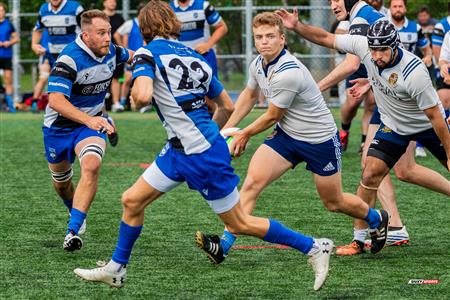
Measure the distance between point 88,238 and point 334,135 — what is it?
2306 millimetres

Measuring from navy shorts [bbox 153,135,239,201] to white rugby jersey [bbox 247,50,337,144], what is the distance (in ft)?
2.24

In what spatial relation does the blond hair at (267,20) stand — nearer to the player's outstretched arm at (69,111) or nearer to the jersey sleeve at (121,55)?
the player's outstretched arm at (69,111)

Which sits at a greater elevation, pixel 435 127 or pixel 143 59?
pixel 143 59

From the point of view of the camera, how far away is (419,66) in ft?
23.8

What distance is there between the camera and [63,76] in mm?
Result: 7902

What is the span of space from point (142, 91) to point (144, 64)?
0.25m

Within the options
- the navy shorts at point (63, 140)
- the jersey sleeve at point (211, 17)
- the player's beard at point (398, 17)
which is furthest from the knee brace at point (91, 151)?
the jersey sleeve at point (211, 17)

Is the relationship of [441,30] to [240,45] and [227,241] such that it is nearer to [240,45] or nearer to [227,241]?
[227,241]

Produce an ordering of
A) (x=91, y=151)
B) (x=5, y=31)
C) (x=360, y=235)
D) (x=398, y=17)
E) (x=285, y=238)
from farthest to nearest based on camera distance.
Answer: (x=5, y=31) < (x=398, y=17) < (x=91, y=151) < (x=360, y=235) < (x=285, y=238)

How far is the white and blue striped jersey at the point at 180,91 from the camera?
20.3 ft

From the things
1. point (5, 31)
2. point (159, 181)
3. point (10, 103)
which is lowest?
point (10, 103)

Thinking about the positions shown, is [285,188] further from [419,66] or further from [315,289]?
[315,289]

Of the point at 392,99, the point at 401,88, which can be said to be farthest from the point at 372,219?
the point at 401,88

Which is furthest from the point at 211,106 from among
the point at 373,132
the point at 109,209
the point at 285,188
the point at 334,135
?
the point at 334,135
